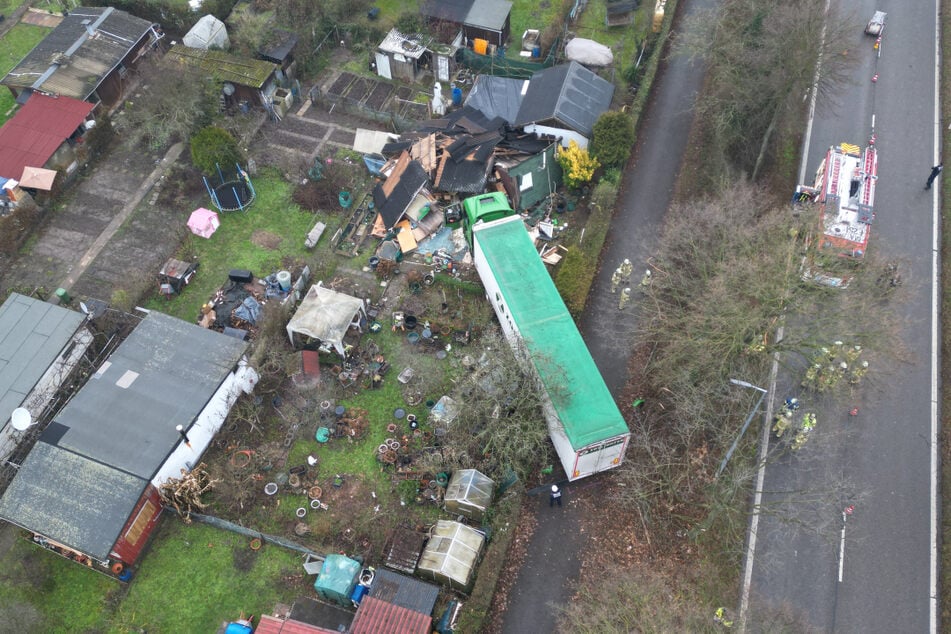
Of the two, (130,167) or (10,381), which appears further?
(130,167)

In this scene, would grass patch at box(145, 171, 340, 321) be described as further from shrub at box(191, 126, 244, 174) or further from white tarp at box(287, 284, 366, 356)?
white tarp at box(287, 284, 366, 356)

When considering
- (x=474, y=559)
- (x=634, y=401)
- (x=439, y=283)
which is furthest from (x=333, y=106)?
(x=474, y=559)

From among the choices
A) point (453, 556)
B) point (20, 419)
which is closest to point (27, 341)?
point (20, 419)

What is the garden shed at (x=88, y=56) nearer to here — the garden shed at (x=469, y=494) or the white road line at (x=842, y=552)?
the garden shed at (x=469, y=494)

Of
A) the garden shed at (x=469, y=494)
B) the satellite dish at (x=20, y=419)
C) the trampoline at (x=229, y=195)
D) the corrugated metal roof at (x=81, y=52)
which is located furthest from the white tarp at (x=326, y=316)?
the corrugated metal roof at (x=81, y=52)

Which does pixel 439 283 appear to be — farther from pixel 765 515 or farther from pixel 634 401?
pixel 765 515

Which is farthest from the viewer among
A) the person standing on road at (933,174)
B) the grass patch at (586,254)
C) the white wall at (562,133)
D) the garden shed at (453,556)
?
the white wall at (562,133)

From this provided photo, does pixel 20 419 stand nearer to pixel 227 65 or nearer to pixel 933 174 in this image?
pixel 227 65

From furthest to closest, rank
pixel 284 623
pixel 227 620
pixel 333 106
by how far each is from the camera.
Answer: pixel 333 106 → pixel 227 620 → pixel 284 623
